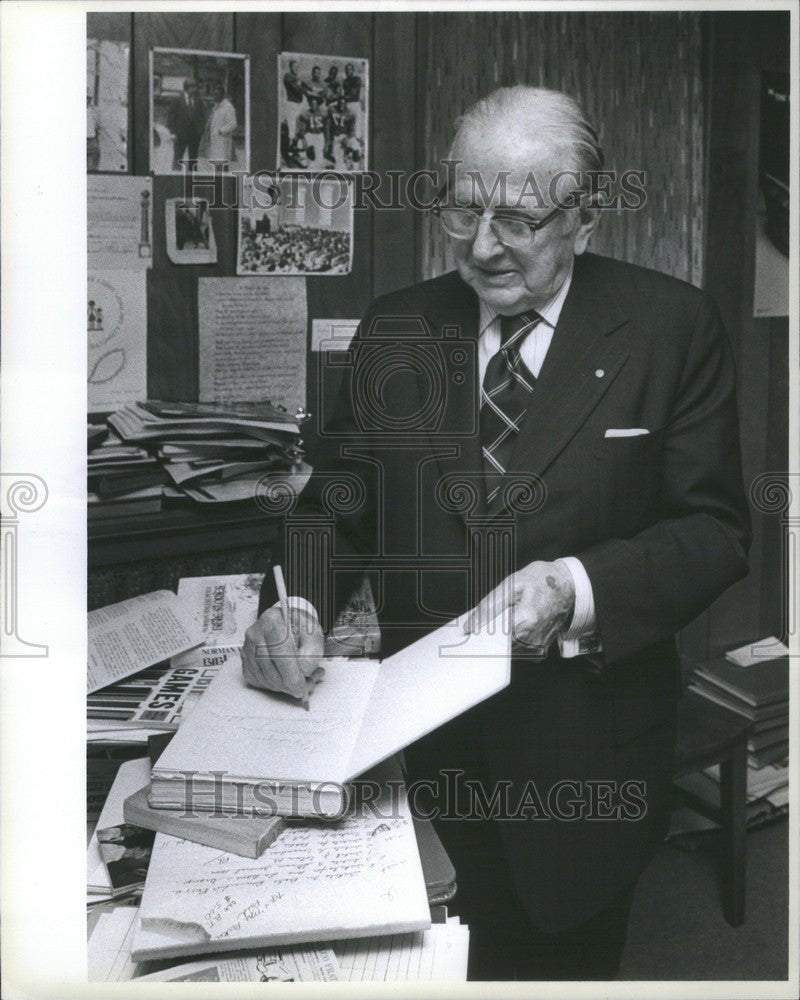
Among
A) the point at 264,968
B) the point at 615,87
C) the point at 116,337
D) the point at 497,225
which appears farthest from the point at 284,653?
the point at 615,87

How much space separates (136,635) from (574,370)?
645mm

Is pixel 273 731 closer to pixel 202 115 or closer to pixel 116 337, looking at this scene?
pixel 116 337

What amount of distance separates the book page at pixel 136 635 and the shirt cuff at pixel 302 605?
5.9 inches

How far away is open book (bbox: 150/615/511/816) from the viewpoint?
0.98 m

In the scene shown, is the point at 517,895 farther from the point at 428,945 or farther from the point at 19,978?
the point at 19,978

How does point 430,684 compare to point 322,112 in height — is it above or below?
below

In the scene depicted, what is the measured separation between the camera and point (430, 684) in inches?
39.9

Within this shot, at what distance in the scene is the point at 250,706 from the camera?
1.11 meters

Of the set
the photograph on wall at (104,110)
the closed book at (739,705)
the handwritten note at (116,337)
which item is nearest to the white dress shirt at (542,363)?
the closed book at (739,705)

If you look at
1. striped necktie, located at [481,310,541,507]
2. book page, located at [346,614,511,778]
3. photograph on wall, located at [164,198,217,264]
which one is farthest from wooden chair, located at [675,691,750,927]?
photograph on wall, located at [164,198,217,264]

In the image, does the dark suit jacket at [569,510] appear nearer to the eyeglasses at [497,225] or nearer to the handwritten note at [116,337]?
the eyeglasses at [497,225]

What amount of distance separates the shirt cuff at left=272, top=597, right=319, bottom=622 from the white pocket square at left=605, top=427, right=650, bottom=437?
0.41 metres

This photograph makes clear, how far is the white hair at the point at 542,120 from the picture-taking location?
3.69ft

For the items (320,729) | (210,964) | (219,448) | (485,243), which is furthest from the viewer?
(219,448)
